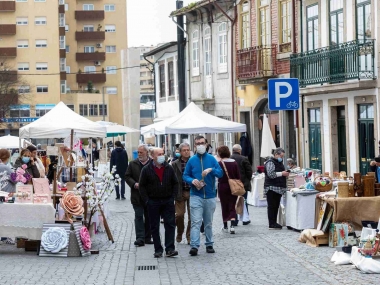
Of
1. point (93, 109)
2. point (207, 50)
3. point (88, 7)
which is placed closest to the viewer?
point (207, 50)

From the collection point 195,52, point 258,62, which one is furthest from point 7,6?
point 258,62

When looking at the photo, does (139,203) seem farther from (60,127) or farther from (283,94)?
(60,127)

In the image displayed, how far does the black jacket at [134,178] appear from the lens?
17375 mm

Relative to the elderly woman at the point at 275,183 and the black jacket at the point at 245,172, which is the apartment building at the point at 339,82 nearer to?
the black jacket at the point at 245,172

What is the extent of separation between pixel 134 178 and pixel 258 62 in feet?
63.5

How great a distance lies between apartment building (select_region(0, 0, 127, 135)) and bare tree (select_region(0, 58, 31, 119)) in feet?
0.86

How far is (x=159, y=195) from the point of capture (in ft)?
50.4

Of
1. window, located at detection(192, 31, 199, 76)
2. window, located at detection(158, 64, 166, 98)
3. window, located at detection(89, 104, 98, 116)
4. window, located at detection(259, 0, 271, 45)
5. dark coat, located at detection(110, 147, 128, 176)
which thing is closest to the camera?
dark coat, located at detection(110, 147, 128, 176)

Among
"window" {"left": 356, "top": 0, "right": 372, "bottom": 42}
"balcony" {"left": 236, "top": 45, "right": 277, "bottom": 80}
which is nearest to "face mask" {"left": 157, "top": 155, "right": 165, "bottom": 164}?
"window" {"left": 356, "top": 0, "right": 372, "bottom": 42}

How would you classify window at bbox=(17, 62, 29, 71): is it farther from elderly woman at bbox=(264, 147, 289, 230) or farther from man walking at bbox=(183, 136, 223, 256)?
man walking at bbox=(183, 136, 223, 256)

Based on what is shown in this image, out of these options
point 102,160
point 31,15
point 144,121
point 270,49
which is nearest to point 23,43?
point 31,15

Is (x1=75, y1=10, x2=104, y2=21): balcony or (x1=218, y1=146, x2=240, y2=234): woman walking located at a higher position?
(x1=75, y1=10, x2=104, y2=21): balcony

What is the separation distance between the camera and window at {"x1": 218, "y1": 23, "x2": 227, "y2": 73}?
1647 inches

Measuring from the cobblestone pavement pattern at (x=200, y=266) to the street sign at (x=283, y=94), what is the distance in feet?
7.72
